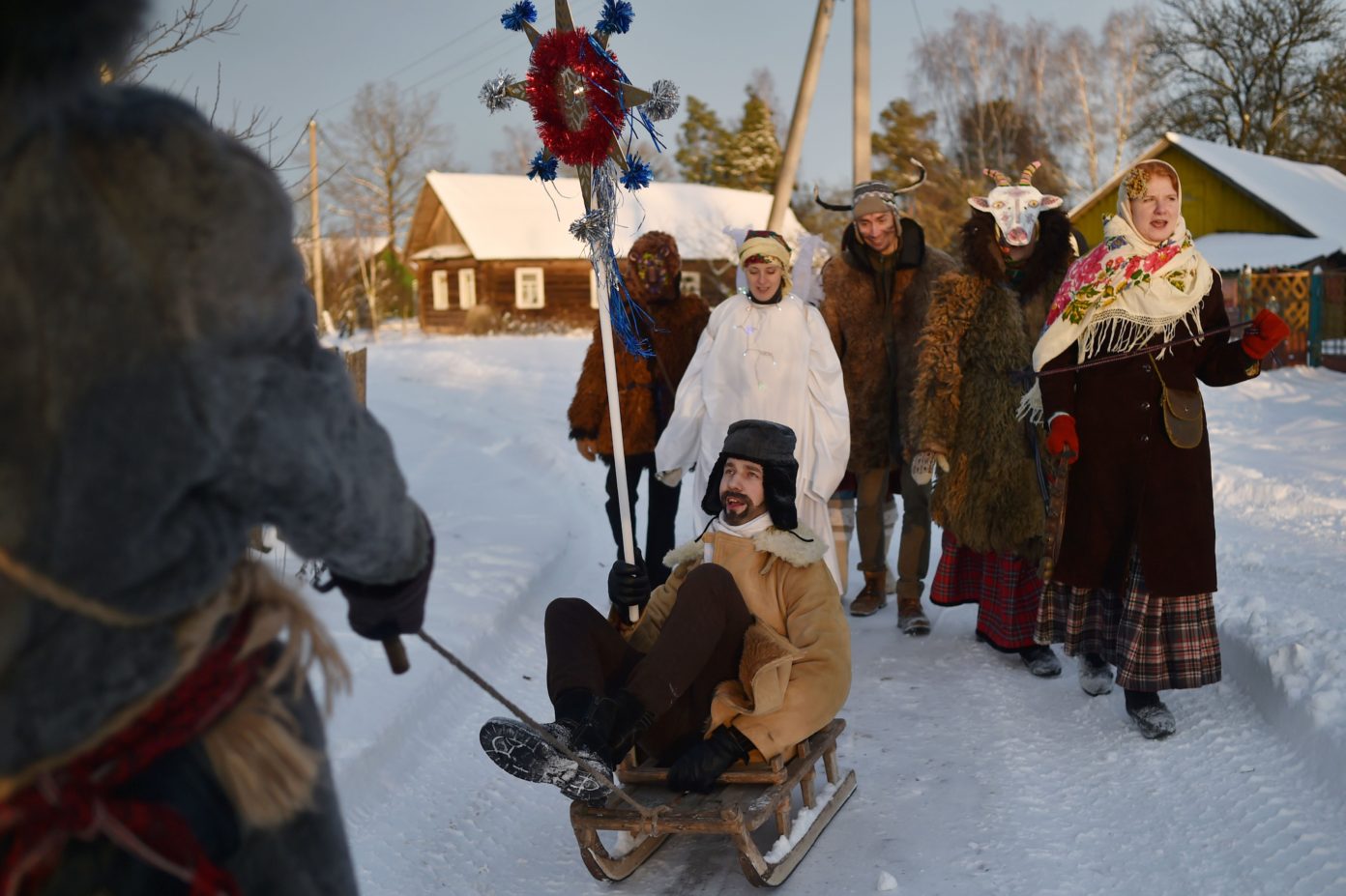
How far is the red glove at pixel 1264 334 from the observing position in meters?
4.36

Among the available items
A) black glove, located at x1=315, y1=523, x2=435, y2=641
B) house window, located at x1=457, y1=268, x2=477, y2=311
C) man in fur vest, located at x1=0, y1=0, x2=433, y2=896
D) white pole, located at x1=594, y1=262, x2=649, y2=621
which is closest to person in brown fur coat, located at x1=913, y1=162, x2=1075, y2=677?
white pole, located at x1=594, y1=262, x2=649, y2=621

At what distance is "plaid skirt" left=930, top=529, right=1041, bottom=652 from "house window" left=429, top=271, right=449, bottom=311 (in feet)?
112

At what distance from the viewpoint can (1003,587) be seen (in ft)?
18.8

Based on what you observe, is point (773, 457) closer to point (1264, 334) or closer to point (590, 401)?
point (1264, 334)

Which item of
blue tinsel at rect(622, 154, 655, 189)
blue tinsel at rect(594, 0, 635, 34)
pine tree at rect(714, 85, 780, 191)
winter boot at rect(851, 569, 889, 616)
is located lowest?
winter boot at rect(851, 569, 889, 616)

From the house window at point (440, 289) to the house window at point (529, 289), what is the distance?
416 centimetres

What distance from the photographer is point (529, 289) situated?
35.7 metres

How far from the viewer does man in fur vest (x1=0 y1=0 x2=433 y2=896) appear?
1234 millimetres

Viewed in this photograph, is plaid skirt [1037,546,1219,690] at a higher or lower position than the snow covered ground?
higher

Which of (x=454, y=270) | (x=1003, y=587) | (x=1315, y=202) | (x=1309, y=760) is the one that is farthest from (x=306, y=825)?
(x=454, y=270)

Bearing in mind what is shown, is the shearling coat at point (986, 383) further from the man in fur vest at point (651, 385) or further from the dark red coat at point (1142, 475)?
the man in fur vest at point (651, 385)

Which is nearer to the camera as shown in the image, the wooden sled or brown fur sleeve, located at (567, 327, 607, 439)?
the wooden sled

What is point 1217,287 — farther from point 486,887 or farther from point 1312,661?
point 486,887

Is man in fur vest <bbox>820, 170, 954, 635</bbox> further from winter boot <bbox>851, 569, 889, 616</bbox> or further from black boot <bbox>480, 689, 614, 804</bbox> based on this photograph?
black boot <bbox>480, 689, 614, 804</bbox>
